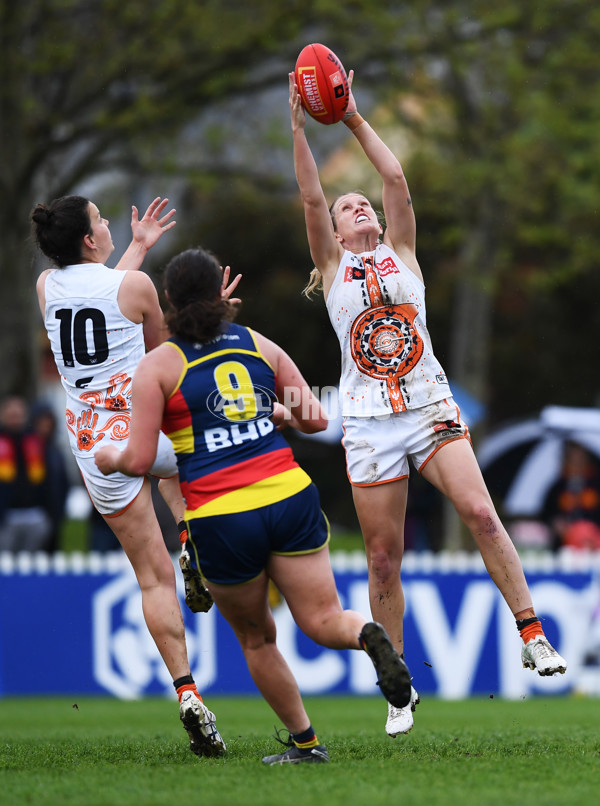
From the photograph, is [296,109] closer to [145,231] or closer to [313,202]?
[313,202]

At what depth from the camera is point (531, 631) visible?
549 cm

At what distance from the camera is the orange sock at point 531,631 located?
5.47 meters

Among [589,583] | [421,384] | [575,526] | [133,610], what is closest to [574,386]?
[575,526]

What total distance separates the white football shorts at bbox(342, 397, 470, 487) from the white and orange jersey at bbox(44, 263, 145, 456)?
116 centimetres

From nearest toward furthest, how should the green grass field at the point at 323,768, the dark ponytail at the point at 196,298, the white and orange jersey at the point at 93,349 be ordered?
the green grass field at the point at 323,768 → the dark ponytail at the point at 196,298 → the white and orange jersey at the point at 93,349

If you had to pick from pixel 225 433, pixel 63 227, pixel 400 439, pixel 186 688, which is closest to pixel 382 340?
pixel 400 439

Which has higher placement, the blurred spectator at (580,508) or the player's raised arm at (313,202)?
the player's raised arm at (313,202)

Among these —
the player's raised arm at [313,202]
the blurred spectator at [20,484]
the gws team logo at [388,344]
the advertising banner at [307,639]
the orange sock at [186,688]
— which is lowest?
the advertising banner at [307,639]

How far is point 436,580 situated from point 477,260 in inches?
302

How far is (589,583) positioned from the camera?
418 inches

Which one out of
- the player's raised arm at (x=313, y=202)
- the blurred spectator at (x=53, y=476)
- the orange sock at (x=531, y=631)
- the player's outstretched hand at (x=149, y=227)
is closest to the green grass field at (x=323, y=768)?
the orange sock at (x=531, y=631)

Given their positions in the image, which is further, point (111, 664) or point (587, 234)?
point (587, 234)

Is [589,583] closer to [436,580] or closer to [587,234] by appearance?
[436,580]

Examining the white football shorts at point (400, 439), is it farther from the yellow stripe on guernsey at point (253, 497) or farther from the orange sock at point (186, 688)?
the orange sock at point (186, 688)
